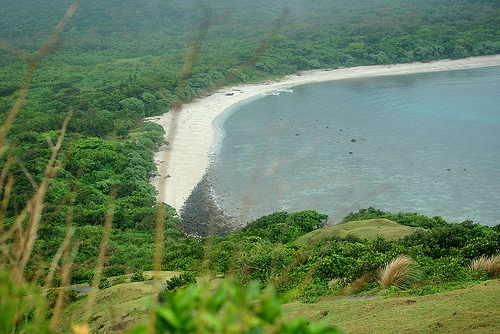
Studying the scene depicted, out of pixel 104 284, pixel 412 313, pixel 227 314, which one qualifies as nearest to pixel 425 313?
pixel 412 313

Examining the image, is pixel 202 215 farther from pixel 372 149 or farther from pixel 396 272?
pixel 396 272

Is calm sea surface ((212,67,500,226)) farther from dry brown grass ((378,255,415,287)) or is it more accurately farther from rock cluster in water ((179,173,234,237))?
dry brown grass ((378,255,415,287))

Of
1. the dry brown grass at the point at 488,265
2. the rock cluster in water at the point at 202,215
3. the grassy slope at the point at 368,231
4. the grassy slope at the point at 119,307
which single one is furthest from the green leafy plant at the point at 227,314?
the rock cluster in water at the point at 202,215

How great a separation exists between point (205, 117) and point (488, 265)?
132 feet

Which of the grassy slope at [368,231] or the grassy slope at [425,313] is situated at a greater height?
the grassy slope at [425,313]

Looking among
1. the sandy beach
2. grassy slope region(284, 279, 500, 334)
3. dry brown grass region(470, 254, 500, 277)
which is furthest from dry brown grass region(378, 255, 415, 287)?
the sandy beach

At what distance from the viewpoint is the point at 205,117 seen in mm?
45469

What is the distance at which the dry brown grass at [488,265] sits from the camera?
21.9ft

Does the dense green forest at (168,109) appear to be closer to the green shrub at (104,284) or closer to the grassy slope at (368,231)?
the grassy slope at (368,231)

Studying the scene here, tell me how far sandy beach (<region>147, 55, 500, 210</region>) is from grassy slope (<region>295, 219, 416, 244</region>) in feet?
18.0

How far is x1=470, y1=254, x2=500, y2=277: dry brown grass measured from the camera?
263 inches

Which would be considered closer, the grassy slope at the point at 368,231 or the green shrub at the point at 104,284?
the green shrub at the point at 104,284

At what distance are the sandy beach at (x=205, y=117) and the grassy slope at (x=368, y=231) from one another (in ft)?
18.0

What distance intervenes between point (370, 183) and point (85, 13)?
88.9 metres
